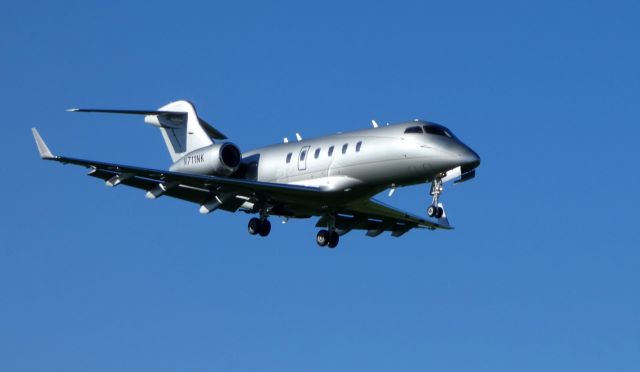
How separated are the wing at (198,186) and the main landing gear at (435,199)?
3233 millimetres

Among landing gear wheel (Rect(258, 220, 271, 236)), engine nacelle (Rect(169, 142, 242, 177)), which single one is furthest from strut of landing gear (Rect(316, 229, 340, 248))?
engine nacelle (Rect(169, 142, 242, 177))

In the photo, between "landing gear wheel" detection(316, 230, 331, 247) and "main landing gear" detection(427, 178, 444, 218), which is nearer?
"main landing gear" detection(427, 178, 444, 218)

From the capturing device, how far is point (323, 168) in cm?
4034

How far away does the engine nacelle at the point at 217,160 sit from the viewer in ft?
139

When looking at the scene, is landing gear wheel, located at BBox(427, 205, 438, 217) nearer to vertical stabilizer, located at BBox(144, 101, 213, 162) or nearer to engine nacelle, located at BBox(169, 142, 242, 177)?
engine nacelle, located at BBox(169, 142, 242, 177)

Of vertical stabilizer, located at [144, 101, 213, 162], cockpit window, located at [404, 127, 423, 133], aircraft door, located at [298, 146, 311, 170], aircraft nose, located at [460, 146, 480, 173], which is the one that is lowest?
aircraft nose, located at [460, 146, 480, 173]

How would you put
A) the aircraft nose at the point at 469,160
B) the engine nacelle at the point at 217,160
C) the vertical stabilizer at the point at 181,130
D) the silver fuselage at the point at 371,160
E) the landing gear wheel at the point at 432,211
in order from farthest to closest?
the vertical stabilizer at the point at 181,130 → the engine nacelle at the point at 217,160 → the silver fuselage at the point at 371,160 → the aircraft nose at the point at 469,160 → the landing gear wheel at the point at 432,211

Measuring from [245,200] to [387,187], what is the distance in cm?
470

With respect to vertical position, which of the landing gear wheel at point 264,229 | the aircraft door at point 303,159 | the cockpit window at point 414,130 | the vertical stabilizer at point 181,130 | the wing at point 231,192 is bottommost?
the landing gear wheel at point 264,229

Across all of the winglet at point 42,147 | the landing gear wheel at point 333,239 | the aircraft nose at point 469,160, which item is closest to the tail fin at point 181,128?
the landing gear wheel at point 333,239

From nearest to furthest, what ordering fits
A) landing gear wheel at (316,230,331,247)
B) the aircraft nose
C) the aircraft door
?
1. the aircraft nose
2. the aircraft door
3. landing gear wheel at (316,230,331,247)

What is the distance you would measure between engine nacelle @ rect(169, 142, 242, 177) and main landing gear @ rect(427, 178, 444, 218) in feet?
21.8

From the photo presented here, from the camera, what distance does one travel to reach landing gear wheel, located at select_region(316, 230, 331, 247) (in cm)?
4272

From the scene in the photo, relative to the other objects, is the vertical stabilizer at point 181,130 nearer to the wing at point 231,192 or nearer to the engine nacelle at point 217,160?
the engine nacelle at point 217,160
